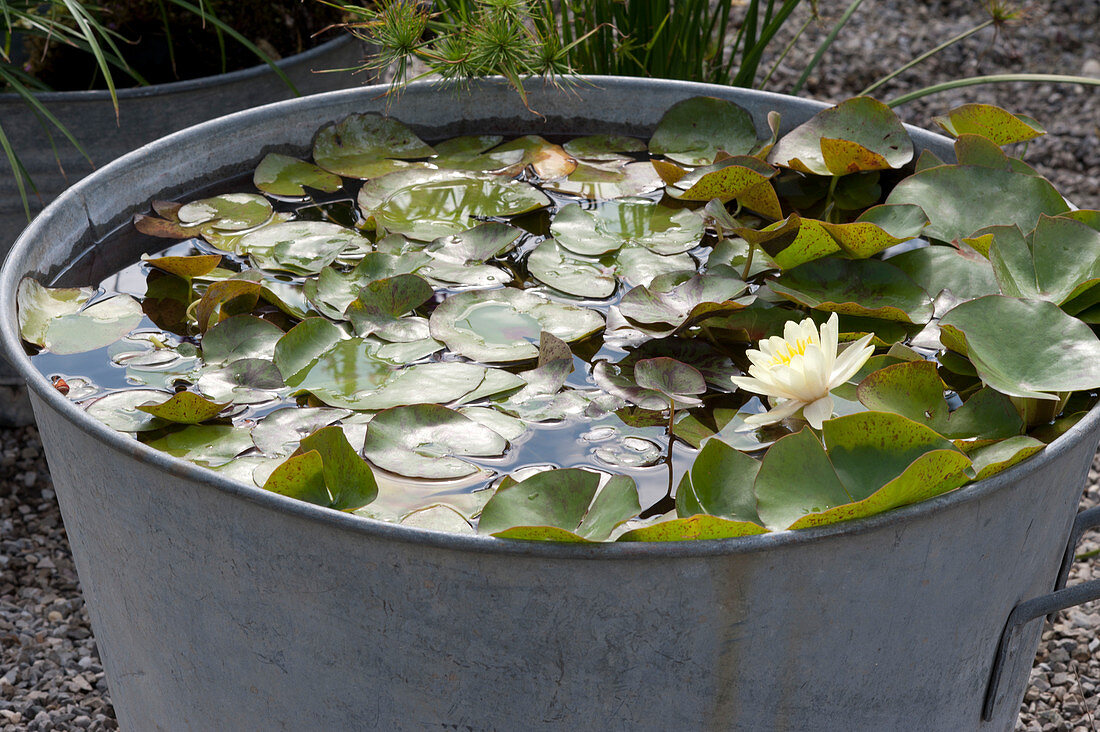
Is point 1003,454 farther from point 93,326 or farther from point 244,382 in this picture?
point 93,326

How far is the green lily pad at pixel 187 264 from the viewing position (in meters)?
1.00

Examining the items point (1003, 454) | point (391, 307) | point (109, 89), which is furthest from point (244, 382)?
point (109, 89)

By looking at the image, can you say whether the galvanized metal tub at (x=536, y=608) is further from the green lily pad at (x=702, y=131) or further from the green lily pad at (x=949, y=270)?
the green lily pad at (x=702, y=131)

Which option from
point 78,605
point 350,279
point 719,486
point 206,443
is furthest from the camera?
point 78,605

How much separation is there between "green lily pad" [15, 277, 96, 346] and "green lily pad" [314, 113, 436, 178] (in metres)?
0.35

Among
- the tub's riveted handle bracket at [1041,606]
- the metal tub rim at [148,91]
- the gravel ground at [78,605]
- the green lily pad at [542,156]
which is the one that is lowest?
the gravel ground at [78,605]

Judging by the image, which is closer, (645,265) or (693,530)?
(693,530)

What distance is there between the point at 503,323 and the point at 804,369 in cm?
33

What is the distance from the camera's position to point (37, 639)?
1400 mm

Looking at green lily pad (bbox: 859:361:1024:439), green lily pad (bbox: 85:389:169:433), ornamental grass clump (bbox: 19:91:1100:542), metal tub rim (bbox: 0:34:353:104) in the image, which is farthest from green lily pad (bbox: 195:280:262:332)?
metal tub rim (bbox: 0:34:353:104)

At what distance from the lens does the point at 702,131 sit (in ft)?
4.13

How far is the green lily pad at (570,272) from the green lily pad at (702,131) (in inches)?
9.7

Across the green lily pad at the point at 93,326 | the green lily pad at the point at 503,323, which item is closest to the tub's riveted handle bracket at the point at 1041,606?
the green lily pad at the point at 503,323

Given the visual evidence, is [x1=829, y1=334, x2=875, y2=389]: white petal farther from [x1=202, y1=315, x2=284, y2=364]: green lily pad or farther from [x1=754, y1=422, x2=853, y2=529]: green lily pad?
[x1=202, y1=315, x2=284, y2=364]: green lily pad
